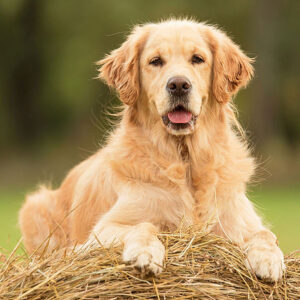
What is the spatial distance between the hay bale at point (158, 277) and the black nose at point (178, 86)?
3.85ft

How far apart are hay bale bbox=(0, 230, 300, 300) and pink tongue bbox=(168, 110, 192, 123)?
3.67 feet

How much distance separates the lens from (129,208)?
507cm

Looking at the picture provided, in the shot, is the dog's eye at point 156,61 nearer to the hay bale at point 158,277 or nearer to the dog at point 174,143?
the dog at point 174,143

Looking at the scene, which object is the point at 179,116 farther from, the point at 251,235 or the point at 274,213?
the point at 274,213

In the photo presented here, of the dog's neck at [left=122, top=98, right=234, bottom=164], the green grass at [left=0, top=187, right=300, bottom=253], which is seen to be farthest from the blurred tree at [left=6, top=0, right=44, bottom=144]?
the dog's neck at [left=122, top=98, right=234, bottom=164]

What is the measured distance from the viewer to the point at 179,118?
519 cm

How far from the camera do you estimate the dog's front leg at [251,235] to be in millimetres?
4121

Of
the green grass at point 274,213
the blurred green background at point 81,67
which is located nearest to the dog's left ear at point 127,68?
the green grass at point 274,213

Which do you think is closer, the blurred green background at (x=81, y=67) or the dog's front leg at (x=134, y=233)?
the dog's front leg at (x=134, y=233)

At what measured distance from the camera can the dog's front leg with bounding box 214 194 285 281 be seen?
13.5ft

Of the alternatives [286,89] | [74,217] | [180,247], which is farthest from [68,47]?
[180,247]

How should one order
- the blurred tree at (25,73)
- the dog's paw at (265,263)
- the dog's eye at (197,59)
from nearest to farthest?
1. the dog's paw at (265,263)
2. the dog's eye at (197,59)
3. the blurred tree at (25,73)

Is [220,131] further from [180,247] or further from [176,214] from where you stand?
[180,247]

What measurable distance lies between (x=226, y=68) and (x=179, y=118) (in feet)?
2.25
